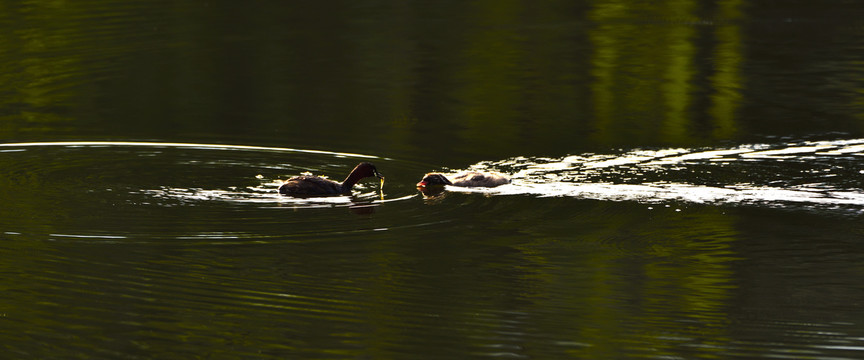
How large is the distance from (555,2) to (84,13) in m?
12.1

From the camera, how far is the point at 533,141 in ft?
58.2

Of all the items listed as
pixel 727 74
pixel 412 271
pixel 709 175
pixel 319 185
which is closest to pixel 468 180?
pixel 319 185

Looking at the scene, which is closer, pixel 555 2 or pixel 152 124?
pixel 152 124

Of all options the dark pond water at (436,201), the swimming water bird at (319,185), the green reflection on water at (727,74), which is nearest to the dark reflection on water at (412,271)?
the dark pond water at (436,201)

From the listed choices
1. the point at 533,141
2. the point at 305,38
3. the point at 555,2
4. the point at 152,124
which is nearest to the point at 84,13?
the point at 305,38

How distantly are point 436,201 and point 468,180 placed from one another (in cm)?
85

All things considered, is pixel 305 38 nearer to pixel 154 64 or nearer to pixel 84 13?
pixel 154 64

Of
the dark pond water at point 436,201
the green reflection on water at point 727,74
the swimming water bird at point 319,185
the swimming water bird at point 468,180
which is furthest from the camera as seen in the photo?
the green reflection on water at point 727,74

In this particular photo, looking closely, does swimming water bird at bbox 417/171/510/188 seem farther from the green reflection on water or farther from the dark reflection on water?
the green reflection on water

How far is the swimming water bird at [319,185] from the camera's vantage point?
14156 mm

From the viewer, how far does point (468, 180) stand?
1484 cm

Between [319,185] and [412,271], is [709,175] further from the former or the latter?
[412,271]

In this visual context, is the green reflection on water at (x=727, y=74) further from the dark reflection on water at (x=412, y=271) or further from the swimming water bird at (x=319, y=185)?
the swimming water bird at (x=319, y=185)

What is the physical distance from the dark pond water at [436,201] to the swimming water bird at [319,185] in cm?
19
